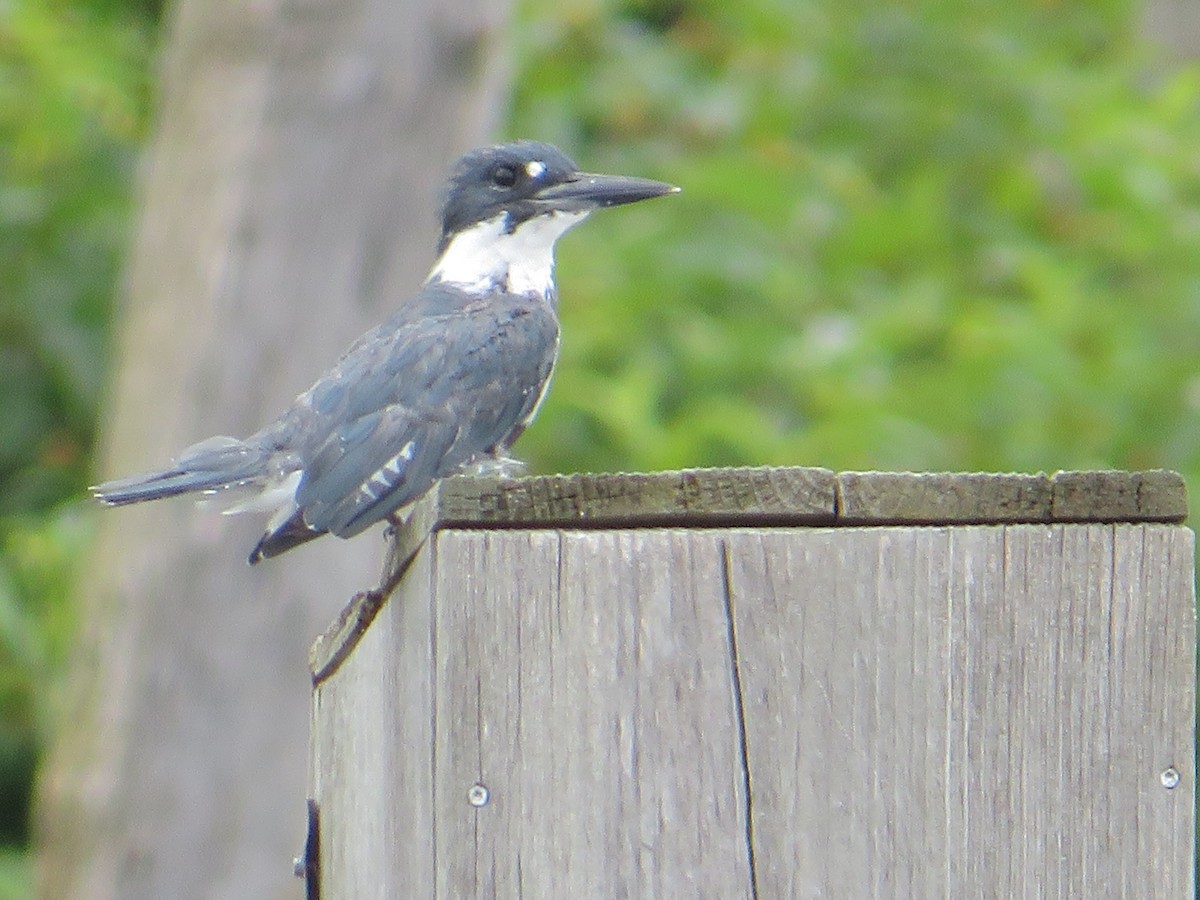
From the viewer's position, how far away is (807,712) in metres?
2.00

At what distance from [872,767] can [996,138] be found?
542 centimetres

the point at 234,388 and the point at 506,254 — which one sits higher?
the point at 506,254

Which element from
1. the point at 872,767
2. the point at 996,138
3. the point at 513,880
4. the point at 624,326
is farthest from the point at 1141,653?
the point at 996,138

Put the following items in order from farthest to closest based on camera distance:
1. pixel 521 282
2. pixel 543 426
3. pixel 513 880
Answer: pixel 543 426 → pixel 521 282 → pixel 513 880

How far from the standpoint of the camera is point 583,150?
7.32 meters

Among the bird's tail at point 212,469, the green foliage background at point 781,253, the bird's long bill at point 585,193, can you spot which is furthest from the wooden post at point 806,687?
the green foliage background at point 781,253

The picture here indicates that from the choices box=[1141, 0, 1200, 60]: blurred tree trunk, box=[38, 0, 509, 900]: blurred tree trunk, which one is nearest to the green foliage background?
box=[38, 0, 509, 900]: blurred tree trunk

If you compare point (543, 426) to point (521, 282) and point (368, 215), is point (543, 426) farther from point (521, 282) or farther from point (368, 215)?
point (521, 282)

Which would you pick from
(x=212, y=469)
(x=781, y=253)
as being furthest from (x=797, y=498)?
(x=781, y=253)

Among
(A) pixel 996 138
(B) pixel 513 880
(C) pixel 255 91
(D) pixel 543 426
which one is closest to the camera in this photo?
(B) pixel 513 880

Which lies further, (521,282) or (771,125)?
(771,125)

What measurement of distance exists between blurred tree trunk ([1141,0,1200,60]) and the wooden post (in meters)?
8.60

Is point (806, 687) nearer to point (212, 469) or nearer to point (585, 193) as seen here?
point (212, 469)

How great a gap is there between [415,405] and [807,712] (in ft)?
4.30
